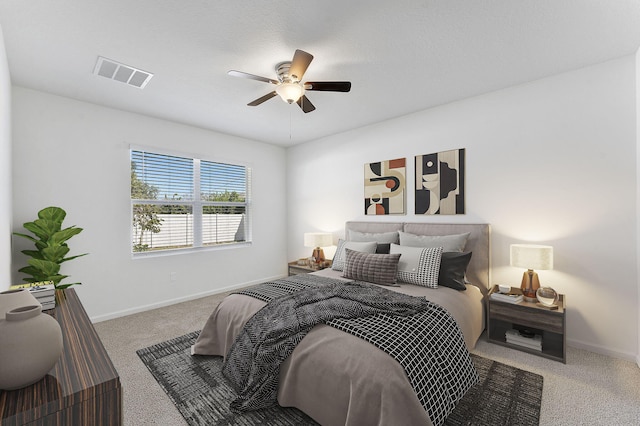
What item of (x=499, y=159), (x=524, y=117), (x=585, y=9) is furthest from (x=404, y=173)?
(x=585, y=9)

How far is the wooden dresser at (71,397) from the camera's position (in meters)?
0.82

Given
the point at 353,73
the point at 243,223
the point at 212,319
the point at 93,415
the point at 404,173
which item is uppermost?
the point at 353,73

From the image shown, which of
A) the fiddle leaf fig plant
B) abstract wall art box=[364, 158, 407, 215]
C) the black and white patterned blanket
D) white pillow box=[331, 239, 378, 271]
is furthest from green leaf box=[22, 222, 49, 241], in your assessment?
abstract wall art box=[364, 158, 407, 215]

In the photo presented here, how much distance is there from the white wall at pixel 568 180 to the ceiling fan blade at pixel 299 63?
205cm

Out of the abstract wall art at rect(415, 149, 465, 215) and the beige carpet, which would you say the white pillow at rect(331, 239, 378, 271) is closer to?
the abstract wall art at rect(415, 149, 465, 215)

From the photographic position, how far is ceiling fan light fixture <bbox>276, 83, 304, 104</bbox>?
7.98 ft

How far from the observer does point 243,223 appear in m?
5.02

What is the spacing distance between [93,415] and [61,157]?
11.1ft

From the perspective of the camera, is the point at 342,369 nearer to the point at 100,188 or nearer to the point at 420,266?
the point at 420,266

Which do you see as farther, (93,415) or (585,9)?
(585,9)

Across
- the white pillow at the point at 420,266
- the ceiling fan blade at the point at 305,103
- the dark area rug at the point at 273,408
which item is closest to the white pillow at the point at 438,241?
the white pillow at the point at 420,266

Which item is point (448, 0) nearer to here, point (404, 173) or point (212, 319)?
point (404, 173)

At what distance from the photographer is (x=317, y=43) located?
226 cm

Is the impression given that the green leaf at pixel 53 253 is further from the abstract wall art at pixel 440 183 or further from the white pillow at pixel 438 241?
the abstract wall art at pixel 440 183
